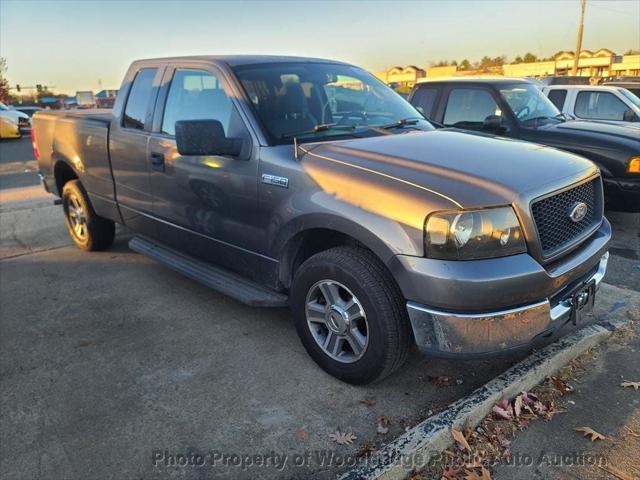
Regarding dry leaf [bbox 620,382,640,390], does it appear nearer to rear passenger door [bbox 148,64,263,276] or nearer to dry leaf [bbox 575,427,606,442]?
dry leaf [bbox 575,427,606,442]

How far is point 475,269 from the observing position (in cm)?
241

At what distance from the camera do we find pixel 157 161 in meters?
4.10

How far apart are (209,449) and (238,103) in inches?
84.9

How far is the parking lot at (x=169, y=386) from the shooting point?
2570mm

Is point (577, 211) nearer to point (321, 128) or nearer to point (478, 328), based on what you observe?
point (478, 328)

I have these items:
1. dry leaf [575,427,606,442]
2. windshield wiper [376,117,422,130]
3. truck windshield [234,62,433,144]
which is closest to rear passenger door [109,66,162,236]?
truck windshield [234,62,433,144]

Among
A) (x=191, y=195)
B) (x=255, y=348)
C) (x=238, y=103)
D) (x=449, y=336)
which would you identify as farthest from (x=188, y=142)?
(x=449, y=336)

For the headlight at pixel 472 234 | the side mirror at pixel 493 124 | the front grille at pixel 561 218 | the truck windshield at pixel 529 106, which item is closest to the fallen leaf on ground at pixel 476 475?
the headlight at pixel 472 234

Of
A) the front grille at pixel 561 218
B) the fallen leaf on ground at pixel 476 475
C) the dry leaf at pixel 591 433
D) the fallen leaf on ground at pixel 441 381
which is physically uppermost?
the front grille at pixel 561 218

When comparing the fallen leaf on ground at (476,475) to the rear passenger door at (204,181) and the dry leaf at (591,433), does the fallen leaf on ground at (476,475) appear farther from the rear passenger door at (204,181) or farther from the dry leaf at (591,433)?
the rear passenger door at (204,181)

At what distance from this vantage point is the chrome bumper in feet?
8.08

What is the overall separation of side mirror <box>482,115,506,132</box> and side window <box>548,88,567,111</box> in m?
3.46

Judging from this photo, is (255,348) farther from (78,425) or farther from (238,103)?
(238,103)

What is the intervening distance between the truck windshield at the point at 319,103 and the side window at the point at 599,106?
617cm
